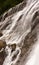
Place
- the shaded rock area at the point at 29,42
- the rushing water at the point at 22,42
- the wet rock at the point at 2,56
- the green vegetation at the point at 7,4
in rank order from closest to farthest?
the rushing water at the point at 22,42, the shaded rock area at the point at 29,42, the wet rock at the point at 2,56, the green vegetation at the point at 7,4

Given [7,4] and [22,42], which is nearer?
[22,42]

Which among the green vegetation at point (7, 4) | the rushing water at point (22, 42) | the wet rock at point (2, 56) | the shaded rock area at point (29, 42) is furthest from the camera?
the green vegetation at point (7, 4)

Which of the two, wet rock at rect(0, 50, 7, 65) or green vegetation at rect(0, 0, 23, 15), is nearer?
wet rock at rect(0, 50, 7, 65)

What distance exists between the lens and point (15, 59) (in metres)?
15.5

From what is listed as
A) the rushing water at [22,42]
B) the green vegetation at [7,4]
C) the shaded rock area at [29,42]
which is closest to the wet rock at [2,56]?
the rushing water at [22,42]

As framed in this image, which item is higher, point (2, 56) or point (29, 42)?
point (2, 56)

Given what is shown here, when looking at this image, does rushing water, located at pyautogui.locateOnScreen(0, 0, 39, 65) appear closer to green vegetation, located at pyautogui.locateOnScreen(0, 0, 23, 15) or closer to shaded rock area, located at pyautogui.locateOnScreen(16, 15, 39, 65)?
shaded rock area, located at pyautogui.locateOnScreen(16, 15, 39, 65)

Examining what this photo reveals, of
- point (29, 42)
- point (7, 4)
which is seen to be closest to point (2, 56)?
point (29, 42)

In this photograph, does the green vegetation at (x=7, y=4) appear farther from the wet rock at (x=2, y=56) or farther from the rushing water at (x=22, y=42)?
the wet rock at (x=2, y=56)

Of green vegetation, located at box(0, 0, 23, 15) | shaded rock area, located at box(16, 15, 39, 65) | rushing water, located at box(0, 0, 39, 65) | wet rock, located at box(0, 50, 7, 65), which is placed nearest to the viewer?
rushing water, located at box(0, 0, 39, 65)

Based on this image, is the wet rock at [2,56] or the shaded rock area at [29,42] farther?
the wet rock at [2,56]

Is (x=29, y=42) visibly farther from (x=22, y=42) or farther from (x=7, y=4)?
(x=7, y=4)

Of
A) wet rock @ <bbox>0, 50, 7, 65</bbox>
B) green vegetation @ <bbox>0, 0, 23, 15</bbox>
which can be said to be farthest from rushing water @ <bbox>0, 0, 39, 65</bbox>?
green vegetation @ <bbox>0, 0, 23, 15</bbox>

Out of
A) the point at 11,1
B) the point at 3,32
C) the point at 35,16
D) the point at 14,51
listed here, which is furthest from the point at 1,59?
the point at 11,1
